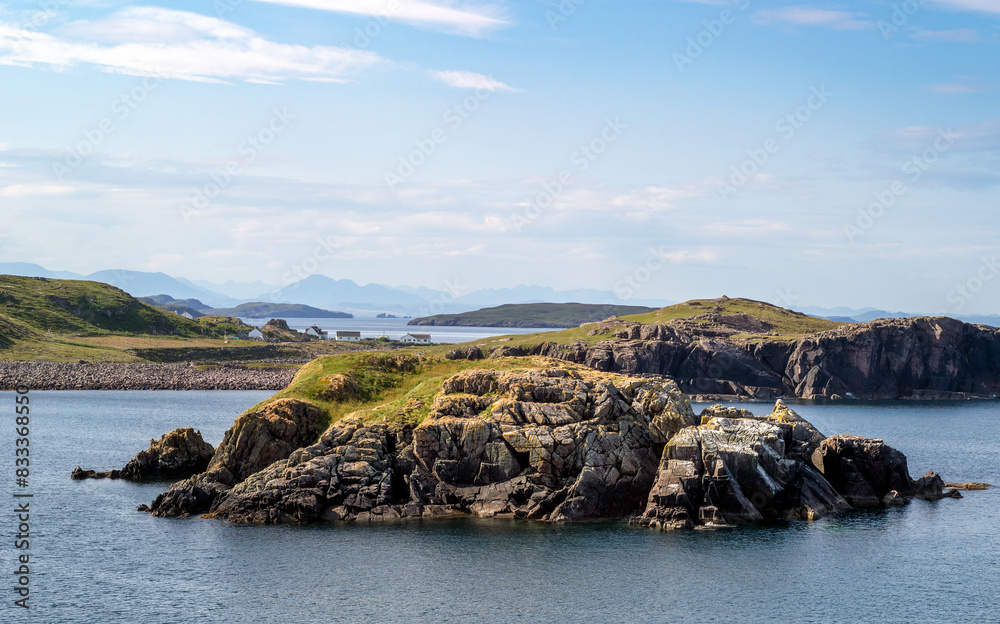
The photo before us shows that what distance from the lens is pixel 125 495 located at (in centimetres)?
7381

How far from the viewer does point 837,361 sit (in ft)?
591

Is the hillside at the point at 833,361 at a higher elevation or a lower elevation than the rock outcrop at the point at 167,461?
higher

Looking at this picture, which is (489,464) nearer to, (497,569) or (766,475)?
(497,569)

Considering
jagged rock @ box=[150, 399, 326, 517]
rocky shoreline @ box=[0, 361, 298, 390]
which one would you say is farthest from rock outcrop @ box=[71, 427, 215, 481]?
rocky shoreline @ box=[0, 361, 298, 390]

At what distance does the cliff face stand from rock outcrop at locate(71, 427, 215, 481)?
94581 mm

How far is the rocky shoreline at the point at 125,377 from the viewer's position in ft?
561

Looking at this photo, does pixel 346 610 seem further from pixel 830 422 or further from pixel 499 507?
pixel 830 422

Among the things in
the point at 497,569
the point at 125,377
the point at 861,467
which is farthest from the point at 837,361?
the point at 125,377

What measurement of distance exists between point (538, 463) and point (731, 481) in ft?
49.8

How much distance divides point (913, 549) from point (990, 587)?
24.1 ft

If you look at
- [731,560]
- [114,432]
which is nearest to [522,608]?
[731,560]

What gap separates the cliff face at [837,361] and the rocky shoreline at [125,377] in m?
60.8

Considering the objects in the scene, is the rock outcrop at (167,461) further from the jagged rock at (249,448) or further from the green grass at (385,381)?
the jagged rock at (249,448)

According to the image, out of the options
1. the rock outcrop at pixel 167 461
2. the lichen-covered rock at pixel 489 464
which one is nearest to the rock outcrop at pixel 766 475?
the lichen-covered rock at pixel 489 464
